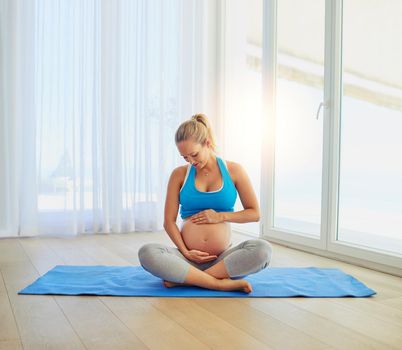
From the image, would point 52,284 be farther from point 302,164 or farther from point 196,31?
point 196,31

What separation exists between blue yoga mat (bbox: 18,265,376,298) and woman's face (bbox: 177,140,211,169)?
52cm

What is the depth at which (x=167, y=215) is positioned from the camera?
2152 millimetres

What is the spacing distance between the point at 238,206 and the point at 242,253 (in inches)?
81.3

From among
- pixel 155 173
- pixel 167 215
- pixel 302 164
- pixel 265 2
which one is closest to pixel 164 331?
pixel 167 215

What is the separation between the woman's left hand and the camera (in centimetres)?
204

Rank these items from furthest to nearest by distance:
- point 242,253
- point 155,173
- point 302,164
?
→ point 155,173 → point 302,164 → point 242,253

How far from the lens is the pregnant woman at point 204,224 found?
6.39 feet

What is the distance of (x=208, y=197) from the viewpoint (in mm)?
2096

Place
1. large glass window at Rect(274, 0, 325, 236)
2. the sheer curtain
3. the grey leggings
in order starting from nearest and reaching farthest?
the grey leggings
large glass window at Rect(274, 0, 325, 236)
the sheer curtain

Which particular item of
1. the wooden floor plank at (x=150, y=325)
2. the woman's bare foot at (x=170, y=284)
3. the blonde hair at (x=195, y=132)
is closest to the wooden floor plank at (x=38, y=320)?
the wooden floor plank at (x=150, y=325)

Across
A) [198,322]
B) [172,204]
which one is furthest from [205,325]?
[172,204]

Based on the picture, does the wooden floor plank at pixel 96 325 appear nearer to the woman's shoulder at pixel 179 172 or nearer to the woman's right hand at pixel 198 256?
the woman's right hand at pixel 198 256

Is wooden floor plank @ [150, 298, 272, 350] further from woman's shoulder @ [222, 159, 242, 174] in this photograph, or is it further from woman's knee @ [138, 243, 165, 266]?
woman's shoulder @ [222, 159, 242, 174]

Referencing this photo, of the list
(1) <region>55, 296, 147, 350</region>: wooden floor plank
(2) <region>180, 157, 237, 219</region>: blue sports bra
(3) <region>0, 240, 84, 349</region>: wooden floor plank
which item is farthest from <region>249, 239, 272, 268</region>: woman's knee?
(3) <region>0, 240, 84, 349</region>: wooden floor plank
